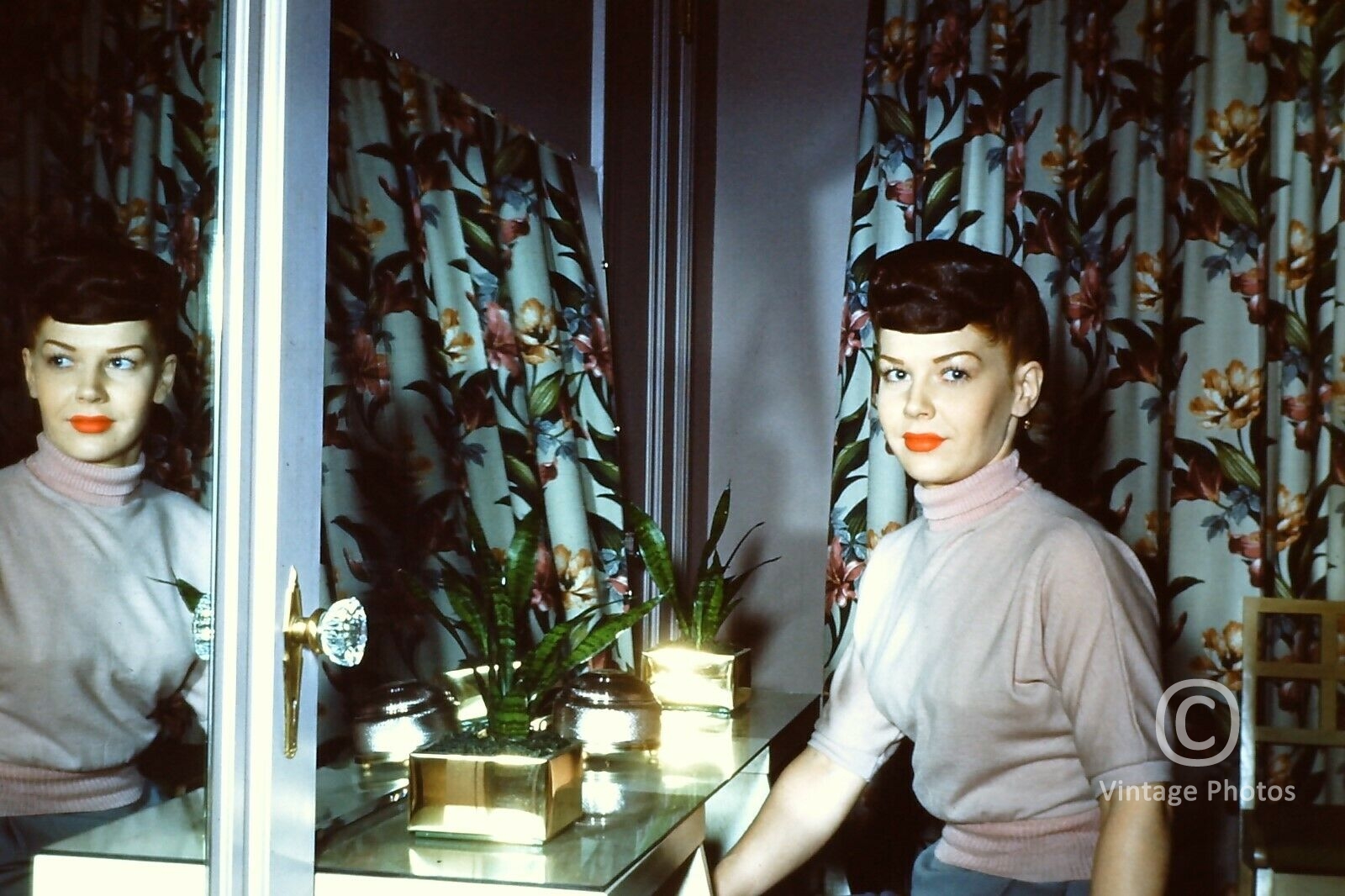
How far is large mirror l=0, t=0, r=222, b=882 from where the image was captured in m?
0.62

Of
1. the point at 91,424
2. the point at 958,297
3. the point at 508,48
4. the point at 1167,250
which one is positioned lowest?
the point at 91,424

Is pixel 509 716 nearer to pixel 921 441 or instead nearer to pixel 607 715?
pixel 607 715

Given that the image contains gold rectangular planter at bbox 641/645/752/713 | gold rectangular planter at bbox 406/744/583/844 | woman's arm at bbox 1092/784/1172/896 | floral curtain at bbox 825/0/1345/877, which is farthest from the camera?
floral curtain at bbox 825/0/1345/877

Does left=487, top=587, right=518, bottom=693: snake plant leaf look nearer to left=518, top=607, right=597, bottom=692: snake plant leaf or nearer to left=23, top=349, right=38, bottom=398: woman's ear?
left=518, top=607, right=597, bottom=692: snake plant leaf

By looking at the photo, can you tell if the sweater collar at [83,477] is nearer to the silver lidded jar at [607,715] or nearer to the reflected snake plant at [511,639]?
the reflected snake plant at [511,639]

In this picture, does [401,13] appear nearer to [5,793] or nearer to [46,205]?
[46,205]

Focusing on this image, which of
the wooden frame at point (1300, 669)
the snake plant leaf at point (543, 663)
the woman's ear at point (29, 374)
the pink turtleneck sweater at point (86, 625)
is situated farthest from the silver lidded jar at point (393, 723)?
the wooden frame at point (1300, 669)

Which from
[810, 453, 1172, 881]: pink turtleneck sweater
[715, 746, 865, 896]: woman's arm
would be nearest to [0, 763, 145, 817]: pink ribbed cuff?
[715, 746, 865, 896]: woman's arm

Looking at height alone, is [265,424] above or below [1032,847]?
above

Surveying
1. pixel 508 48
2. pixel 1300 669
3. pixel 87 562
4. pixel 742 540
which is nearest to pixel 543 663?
pixel 87 562

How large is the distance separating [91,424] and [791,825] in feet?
3.16

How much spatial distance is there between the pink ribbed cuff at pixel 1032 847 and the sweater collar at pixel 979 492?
322 millimetres

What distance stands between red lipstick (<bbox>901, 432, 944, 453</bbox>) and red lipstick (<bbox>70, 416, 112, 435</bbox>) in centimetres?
93

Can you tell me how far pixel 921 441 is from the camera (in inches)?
56.7
